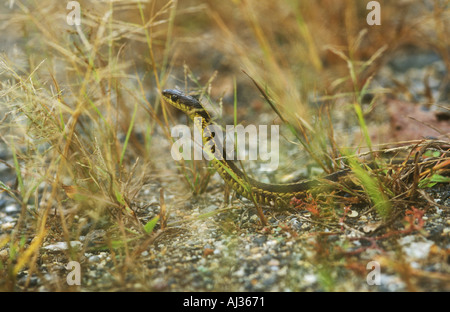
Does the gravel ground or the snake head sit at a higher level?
the snake head

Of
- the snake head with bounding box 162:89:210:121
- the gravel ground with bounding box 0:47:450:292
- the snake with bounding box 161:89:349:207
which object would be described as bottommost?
the gravel ground with bounding box 0:47:450:292

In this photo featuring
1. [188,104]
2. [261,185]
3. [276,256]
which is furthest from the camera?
[188,104]

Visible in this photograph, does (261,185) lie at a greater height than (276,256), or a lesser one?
greater

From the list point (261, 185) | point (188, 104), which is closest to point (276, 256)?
point (261, 185)

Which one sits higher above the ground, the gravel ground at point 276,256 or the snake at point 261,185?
the snake at point 261,185

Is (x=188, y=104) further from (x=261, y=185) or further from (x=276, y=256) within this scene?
(x=276, y=256)

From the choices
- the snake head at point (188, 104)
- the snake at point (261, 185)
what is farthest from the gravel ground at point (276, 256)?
the snake head at point (188, 104)

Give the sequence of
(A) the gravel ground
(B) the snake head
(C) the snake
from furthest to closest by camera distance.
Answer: (B) the snake head → (C) the snake → (A) the gravel ground

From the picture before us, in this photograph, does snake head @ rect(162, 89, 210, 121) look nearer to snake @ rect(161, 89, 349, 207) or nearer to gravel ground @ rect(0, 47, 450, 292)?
snake @ rect(161, 89, 349, 207)

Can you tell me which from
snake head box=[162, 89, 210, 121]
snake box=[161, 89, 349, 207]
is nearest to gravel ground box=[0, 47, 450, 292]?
snake box=[161, 89, 349, 207]

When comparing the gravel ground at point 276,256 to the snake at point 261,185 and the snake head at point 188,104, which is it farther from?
the snake head at point 188,104

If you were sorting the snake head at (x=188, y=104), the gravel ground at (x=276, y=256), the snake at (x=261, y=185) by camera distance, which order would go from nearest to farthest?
the gravel ground at (x=276, y=256) < the snake at (x=261, y=185) < the snake head at (x=188, y=104)
